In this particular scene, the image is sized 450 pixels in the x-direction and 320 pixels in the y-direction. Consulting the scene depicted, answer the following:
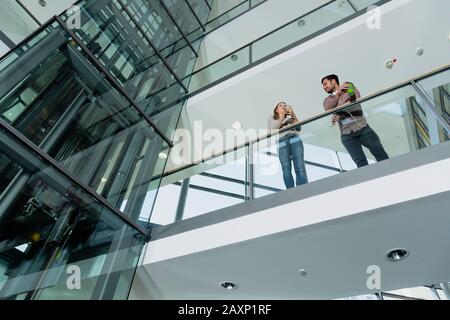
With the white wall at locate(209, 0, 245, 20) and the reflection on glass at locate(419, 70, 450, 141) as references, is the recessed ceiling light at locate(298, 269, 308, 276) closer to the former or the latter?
the reflection on glass at locate(419, 70, 450, 141)

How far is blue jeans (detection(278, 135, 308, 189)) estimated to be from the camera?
10.8 feet

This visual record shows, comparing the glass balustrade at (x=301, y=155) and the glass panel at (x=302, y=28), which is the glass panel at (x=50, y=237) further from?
the glass panel at (x=302, y=28)

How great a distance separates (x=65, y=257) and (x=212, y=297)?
170cm

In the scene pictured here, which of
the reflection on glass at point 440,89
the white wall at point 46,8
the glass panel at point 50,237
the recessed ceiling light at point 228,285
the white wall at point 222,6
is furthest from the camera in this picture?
the white wall at point 222,6

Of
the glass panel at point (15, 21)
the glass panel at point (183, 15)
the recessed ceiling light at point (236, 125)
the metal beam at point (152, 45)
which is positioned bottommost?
the glass panel at point (15, 21)

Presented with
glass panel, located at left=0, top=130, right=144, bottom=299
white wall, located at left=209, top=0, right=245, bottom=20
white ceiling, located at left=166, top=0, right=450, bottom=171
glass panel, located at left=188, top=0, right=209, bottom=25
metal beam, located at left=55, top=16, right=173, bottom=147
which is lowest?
glass panel, located at left=0, top=130, right=144, bottom=299

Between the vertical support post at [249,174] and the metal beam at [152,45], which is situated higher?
the metal beam at [152,45]

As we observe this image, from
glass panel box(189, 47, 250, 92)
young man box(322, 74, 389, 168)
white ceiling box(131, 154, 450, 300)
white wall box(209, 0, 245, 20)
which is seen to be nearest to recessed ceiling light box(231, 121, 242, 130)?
glass panel box(189, 47, 250, 92)

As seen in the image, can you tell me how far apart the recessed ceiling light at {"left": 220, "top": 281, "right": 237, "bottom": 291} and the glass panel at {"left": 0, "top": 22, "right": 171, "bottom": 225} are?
3.57ft

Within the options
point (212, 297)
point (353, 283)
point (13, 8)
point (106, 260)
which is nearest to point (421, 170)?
point (353, 283)

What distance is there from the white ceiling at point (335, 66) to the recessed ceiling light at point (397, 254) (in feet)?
13.2

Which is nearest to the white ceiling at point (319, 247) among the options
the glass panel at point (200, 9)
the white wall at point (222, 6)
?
the glass panel at point (200, 9)

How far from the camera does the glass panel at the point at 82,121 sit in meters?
2.76
